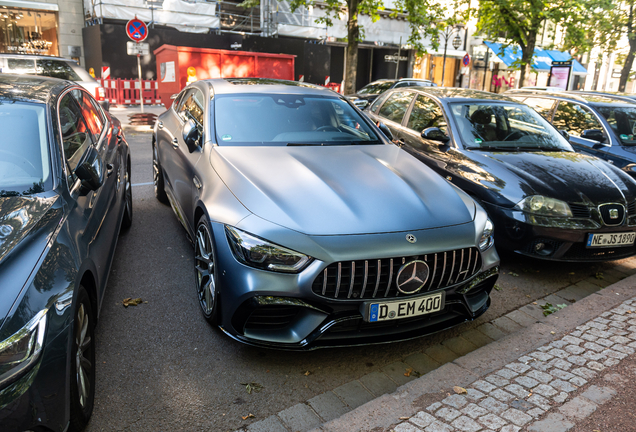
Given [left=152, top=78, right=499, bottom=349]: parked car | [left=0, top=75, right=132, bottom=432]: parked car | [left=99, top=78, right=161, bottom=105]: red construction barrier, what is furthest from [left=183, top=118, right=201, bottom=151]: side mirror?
[left=99, top=78, right=161, bottom=105]: red construction barrier

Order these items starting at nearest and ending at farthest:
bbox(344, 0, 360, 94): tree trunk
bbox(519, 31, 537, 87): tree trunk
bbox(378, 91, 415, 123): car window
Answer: bbox(378, 91, 415, 123): car window, bbox(344, 0, 360, 94): tree trunk, bbox(519, 31, 537, 87): tree trunk

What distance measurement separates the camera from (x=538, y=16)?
15.5 metres

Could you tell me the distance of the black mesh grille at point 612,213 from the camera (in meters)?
4.36

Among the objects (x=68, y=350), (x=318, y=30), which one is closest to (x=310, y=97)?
(x=68, y=350)

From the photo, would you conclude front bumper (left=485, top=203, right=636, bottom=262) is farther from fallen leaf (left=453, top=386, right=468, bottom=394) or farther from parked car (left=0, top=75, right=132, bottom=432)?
parked car (left=0, top=75, right=132, bottom=432)

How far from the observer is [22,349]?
1.82 m

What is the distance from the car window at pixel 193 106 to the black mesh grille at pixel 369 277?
2179 mm

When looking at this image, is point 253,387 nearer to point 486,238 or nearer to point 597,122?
point 486,238

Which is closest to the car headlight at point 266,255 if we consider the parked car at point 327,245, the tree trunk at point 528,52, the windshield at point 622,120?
the parked car at point 327,245

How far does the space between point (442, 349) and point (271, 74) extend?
46.7ft

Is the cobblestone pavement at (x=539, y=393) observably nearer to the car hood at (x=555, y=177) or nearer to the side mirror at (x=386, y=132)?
the car hood at (x=555, y=177)

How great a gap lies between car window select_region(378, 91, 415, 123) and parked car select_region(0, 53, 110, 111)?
21.0ft

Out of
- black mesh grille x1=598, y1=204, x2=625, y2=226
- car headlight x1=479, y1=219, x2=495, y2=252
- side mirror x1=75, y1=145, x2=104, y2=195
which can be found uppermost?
side mirror x1=75, y1=145, x2=104, y2=195

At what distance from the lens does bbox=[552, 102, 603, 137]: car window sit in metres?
6.99
